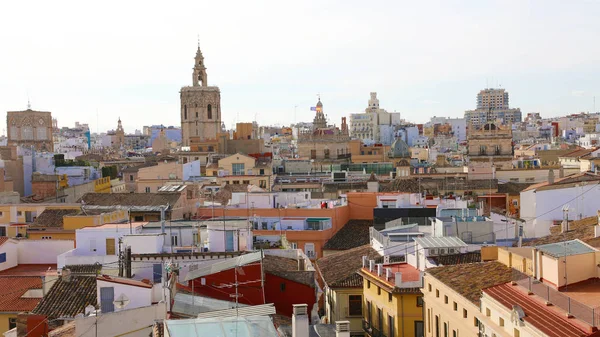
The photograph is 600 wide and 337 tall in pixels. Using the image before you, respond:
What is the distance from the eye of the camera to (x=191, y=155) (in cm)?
7012

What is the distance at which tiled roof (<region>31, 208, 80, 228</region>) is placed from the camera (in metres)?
31.8

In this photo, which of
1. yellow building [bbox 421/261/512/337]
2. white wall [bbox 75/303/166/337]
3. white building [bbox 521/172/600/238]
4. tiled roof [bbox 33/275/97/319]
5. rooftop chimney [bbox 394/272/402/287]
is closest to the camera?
yellow building [bbox 421/261/512/337]

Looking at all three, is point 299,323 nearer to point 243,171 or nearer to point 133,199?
point 133,199

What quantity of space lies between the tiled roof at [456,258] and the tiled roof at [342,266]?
2.82 meters

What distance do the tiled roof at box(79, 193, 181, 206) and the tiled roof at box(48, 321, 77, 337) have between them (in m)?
17.3

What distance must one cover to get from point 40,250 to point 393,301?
12.8 m

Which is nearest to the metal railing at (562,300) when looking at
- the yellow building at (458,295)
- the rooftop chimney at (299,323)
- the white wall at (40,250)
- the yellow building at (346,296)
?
the yellow building at (458,295)

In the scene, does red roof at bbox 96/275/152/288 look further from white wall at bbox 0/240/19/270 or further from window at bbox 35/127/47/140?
window at bbox 35/127/47/140

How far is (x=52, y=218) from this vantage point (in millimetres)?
32250

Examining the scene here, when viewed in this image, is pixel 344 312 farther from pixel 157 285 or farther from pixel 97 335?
pixel 97 335

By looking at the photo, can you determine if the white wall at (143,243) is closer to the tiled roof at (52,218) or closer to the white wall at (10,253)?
the white wall at (10,253)

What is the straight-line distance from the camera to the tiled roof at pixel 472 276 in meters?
15.1

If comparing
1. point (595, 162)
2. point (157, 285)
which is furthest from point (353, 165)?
point (157, 285)

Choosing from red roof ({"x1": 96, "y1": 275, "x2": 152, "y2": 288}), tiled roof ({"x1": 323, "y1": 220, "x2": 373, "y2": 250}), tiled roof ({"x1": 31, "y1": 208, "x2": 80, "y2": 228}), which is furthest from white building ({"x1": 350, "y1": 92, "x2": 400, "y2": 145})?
red roof ({"x1": 96, "y1": 275, "x2": 152, "y2": 288})
